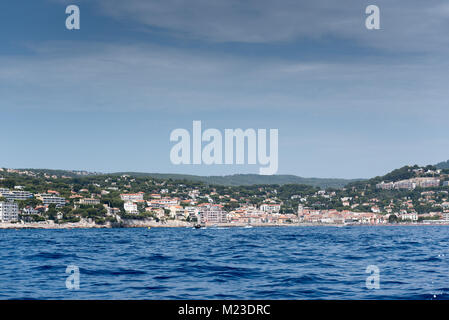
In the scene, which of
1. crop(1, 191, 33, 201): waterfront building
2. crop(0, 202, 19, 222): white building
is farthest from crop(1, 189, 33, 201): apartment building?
crop(0, 202, 19, 222): white building

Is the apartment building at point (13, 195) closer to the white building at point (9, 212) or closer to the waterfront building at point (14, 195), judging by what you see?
the waterfront building at point (14, 195)

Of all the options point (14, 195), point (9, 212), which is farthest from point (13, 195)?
point (9, 212)

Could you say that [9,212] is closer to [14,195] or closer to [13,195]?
[13,195]

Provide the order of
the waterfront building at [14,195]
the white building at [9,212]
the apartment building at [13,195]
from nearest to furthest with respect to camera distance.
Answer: the white building at [9,212], the apartment building at [13,195], the waterfront building at [14,195]

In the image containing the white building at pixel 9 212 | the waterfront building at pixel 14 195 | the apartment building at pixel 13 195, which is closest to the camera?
the white building at pixel 9 212

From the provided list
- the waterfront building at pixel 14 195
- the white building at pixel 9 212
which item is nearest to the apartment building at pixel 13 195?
the waterfront building at pixel 14 195

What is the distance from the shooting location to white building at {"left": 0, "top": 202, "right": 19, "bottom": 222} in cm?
17398

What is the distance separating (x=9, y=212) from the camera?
581 ft

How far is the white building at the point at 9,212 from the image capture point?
6849 inches

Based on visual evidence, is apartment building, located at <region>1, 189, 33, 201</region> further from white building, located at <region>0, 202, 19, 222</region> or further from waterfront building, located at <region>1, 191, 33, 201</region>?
white building, located at <region>0, 202, 19, 222</region>

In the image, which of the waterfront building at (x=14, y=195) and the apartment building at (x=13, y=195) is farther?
the waterfront building at (x=14, y=195)
